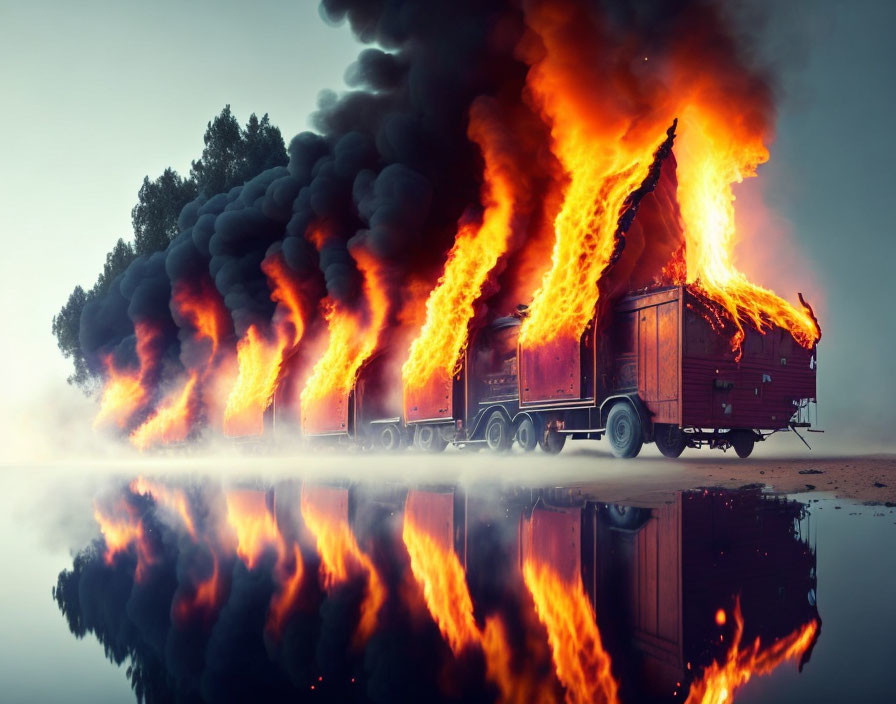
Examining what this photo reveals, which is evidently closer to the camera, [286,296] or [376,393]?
[376,393]

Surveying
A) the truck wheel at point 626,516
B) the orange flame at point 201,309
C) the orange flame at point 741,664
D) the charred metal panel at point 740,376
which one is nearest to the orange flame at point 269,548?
the orange flame at point 741,664

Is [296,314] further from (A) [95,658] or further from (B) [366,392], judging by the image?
(A) [95,658]

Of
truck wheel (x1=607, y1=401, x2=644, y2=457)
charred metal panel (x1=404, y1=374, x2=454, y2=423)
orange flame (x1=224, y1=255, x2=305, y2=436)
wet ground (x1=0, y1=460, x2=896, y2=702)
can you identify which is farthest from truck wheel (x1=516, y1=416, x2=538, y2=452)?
orange flame (x1=224, y1=255, x2=305, y2=436)

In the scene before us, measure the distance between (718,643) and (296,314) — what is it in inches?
1305

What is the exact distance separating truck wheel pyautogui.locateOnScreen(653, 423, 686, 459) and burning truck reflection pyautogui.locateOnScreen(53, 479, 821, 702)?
Result: 9.89 metres

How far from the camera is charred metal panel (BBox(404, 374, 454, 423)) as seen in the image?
1016 inches

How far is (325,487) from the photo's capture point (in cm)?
1487

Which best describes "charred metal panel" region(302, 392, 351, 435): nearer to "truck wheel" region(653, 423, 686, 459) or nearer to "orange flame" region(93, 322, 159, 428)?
"truck wheel" region(653, 423, 686, 459)

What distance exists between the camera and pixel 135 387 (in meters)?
46.6

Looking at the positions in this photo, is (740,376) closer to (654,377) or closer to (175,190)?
(654,377)

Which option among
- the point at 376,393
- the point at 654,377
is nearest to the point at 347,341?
the point at 376,393

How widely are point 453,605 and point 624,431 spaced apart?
604 inches

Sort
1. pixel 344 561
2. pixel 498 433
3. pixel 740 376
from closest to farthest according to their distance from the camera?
pixel 344 561 < pixel 740 376 < pixel 498 433

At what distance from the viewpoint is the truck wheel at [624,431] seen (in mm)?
19438
